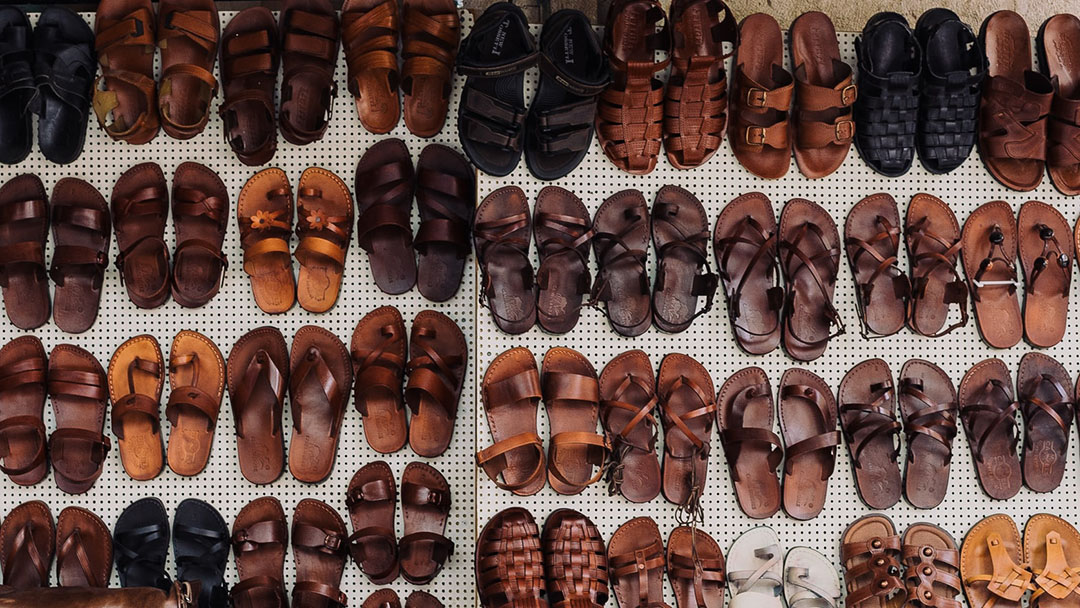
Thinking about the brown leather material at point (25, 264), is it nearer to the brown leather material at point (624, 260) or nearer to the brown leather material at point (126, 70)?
the brown leather material at point (126, 70)

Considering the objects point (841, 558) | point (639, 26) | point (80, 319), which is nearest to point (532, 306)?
point (639, 26)

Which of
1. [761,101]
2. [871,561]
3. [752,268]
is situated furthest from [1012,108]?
[871,561]

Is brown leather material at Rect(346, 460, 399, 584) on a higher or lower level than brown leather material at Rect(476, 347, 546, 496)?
lower

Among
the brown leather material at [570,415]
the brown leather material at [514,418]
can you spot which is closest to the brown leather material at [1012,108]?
the brown leather material at [570,415]

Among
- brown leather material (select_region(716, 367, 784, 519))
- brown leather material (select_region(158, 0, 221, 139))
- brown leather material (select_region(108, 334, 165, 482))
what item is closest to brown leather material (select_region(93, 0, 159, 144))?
brown leather material (select_region(158, 0, 221, 139))

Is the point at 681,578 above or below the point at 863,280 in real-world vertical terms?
below

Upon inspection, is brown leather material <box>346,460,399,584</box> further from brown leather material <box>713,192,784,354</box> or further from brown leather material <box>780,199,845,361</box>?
brown leather material <box>780,199,845,361</box>

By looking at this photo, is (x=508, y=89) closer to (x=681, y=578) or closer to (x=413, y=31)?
(x=413, y=31)
